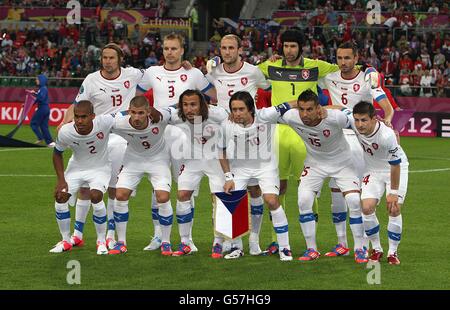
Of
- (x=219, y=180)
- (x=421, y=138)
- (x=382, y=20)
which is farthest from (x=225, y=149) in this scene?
(x=382, y=20)

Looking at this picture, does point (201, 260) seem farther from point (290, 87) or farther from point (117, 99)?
point (117, 99)

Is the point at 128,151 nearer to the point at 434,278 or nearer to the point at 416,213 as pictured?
the point at 434,278

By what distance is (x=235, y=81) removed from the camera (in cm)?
1331

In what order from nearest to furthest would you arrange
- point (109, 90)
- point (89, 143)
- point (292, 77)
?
point (89, 143) → point (292, 77) → point (109, 90)

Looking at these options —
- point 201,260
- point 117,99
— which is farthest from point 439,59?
point 201,260

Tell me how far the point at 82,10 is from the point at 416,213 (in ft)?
97.2

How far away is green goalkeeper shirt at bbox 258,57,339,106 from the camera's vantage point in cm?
1291

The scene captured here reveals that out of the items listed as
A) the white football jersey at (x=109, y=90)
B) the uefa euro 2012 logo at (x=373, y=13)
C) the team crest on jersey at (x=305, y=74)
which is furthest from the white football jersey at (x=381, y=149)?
the uefa euro 2012 logo at (x=373, y=13)

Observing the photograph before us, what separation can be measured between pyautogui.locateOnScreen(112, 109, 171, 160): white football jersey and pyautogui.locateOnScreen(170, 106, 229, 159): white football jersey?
0.63ft

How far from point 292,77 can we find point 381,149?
1.62 m

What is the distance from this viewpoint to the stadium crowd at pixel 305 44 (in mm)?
36938

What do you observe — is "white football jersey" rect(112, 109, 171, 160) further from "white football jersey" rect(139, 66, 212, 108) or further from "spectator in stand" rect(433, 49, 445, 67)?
"spectator in stand" rect(433, 49, 445, 67)

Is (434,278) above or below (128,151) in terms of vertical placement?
below

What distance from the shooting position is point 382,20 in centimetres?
4034
